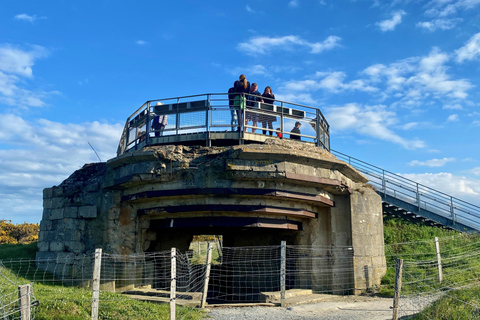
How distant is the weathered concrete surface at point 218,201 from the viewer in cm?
1204

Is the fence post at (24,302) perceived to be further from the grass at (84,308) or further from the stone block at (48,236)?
the stone block at (48,236)

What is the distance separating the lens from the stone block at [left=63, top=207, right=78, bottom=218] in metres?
13.7

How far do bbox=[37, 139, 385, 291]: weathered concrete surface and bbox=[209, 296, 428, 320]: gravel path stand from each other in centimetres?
217

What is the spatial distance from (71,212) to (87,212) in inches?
22.9

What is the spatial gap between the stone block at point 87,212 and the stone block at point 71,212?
14 centimetres

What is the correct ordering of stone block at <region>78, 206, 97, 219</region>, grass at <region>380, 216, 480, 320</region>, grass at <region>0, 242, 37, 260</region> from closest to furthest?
grass at <region>380, 216, 480, 320</region> → stone block at <region>78, 206, 97, 219</region> → grass at <region>0, 242, 37, 260</region>

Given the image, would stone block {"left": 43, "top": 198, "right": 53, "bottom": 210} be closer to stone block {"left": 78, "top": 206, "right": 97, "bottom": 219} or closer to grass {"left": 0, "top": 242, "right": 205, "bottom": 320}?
stone block {"left": 78, "top": 206, "right": 97, "bottom": 219}

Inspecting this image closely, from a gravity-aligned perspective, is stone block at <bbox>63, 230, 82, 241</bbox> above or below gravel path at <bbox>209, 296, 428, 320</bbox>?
above

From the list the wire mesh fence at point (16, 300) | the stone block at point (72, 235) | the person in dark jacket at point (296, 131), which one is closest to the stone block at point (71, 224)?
the stone block at point (72, 235)

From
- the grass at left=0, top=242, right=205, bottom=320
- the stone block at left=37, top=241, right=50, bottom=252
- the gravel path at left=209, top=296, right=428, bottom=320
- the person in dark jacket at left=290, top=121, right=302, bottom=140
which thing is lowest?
the gravel path at left=209, top=296, right=428, bottom=320

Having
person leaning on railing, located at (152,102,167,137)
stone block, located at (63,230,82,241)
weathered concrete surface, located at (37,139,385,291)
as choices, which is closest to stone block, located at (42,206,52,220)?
weathered concrete surface, located at (37,139,385,291)

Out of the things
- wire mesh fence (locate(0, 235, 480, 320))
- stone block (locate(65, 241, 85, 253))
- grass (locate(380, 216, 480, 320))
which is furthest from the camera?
stone block (locate(65, 241, 85, 253))

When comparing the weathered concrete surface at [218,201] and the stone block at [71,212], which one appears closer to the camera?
the weathered concrete surface at [218,201]

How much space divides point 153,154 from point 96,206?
2.77 metres
